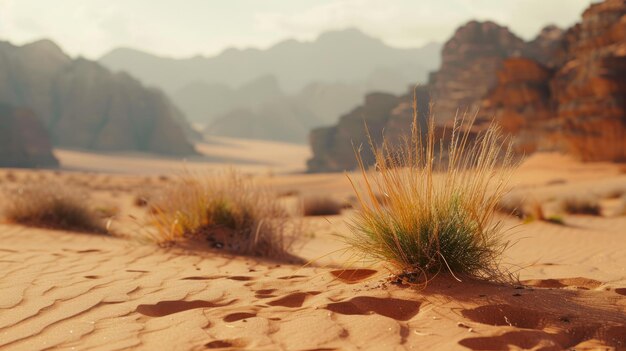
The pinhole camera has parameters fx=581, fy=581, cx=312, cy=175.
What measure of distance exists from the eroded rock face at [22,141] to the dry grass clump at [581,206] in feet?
154

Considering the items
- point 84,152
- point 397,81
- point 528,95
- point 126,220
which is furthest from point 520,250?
point 397,81

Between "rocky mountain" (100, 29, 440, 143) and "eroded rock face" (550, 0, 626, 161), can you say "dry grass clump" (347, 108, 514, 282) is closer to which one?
"eroded rock face" (550, 0, 626, 161)

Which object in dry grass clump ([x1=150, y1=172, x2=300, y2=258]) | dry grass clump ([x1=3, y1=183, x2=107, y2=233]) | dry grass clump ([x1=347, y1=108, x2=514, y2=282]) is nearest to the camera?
dry grass clump ([x1=347, y1=108, x2=514, y2=282])

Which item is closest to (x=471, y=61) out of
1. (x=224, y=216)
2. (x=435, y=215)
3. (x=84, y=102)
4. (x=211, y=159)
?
(x=211, y=159)

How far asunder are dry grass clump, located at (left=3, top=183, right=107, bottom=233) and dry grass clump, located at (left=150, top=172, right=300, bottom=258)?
2146mm

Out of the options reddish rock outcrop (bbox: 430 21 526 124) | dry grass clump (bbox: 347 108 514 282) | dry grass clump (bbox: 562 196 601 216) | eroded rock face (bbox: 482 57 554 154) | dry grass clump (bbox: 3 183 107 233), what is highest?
reddish rock outcrop (bbox: 430 21 526 124)

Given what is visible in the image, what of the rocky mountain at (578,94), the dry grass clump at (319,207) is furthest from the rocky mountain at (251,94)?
the dry grass clump at (319,207)

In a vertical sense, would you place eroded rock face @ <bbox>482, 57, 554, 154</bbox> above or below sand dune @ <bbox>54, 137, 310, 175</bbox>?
above

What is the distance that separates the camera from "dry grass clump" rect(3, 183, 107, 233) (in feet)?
26.3

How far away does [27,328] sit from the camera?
3014 mm

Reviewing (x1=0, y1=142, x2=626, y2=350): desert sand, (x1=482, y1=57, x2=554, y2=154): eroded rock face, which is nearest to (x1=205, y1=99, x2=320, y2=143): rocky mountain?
(x1=482, y1=57, x2=554, y2=154): eroded rock face

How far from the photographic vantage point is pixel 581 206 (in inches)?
449

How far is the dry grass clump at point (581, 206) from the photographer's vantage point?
11.4 metres

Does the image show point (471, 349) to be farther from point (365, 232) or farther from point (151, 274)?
point (151, 274)
